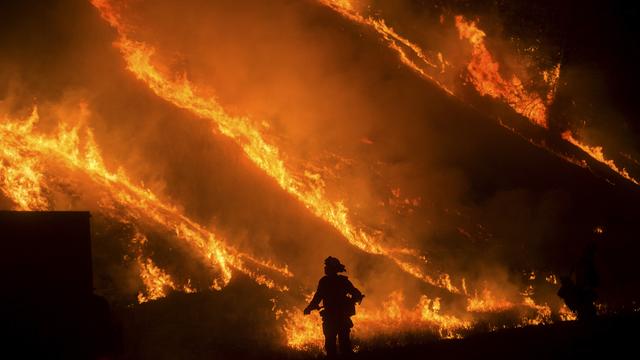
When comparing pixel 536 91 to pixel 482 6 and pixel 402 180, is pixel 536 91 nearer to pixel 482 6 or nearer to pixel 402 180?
pixel 482 6

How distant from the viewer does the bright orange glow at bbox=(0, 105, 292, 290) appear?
17.0 meters

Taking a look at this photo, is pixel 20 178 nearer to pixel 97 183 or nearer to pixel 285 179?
pixel 97 183

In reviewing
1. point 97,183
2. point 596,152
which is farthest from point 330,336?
point 596,152

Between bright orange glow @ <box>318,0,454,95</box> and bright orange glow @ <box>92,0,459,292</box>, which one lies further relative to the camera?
bright orange glow @ <box>318,0,454,95</box>

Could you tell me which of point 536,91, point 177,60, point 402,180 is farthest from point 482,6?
point 177,60

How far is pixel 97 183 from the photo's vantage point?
17.6m

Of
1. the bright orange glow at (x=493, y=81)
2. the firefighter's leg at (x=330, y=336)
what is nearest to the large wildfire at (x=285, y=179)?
the bright orange glow at (x=493, y=81)

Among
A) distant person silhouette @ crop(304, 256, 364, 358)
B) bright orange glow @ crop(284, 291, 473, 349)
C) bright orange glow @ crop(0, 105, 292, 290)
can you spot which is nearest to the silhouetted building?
distant person silhouette @ crop(304, 256, 364, 358)

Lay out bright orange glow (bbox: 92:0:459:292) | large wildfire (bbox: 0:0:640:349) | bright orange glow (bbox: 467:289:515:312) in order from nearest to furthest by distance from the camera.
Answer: large wildfire (bbox: 0:0:640:349) → bright orange glow (bbox: 92:0:459:292) → bright orange glow (bbox: 467:289:515:312)

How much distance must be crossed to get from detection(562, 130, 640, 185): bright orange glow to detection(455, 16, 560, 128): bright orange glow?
1663 millimetres

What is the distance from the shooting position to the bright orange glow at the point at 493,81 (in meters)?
32.3

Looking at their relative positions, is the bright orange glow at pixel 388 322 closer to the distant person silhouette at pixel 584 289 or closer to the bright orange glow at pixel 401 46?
the distant person silhouette at pixel 584 289

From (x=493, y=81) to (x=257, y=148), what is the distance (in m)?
16.5

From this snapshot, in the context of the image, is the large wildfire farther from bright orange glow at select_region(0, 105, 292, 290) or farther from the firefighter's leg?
the firefighter's leg
